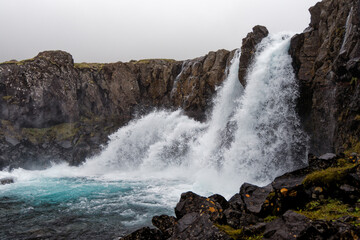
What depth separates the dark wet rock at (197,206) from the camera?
361 inches

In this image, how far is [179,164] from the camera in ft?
104

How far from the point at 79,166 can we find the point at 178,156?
17.4m

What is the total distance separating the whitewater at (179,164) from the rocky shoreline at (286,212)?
5.49 metres

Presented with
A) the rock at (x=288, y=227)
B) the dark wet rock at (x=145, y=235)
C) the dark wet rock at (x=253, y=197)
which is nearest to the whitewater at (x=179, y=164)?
the dark wet rock at (x=145, y=235)

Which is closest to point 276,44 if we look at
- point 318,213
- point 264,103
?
point 264,103

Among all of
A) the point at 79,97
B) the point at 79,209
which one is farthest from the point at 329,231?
the point at 79,97

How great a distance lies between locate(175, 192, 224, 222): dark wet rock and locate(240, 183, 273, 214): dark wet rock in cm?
110

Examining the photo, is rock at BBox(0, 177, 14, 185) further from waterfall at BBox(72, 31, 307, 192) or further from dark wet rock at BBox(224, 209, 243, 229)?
dark wet rock at BBox(224, 209, 243, 229)

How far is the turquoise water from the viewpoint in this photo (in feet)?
42.0

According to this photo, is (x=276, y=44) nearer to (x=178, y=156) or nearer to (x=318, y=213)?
(x=178, y=156)

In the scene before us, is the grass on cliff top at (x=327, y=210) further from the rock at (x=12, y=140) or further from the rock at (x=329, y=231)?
A: the rock at (x=12, y=140)

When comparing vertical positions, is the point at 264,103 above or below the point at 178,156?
above

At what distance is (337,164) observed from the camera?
33.4ft

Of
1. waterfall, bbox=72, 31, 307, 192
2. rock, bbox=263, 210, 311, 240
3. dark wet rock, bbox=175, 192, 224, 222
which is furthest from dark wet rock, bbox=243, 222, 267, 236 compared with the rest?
waterfall, bbox=72, 31, 307, 192
